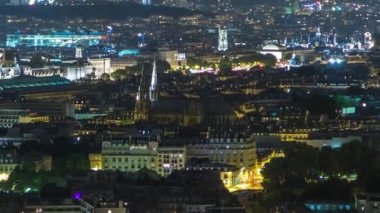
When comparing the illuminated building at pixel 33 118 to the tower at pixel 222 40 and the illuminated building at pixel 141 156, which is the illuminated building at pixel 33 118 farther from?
the tower at pixel 222 40

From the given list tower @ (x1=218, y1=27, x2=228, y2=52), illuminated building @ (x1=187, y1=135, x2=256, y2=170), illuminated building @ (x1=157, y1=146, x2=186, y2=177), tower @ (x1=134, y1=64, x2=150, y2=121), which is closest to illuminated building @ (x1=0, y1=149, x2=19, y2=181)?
illuminated building @ (x1=157, y1=146, x2=186, y2=177)

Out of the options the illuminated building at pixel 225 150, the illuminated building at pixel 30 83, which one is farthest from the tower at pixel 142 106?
the illuminated building at pixel 30 83

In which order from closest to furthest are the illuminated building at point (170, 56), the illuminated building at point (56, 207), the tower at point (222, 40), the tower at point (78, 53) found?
the illuminated building at point (56, 207)
the illuminated building at point (170, 56)
the tower at point (78, 53)
the tower at point (222, 40)

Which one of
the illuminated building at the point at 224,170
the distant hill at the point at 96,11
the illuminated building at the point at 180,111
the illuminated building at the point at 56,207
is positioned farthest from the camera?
the distant hill at the point at 96,11

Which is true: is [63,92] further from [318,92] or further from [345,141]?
[345,141]

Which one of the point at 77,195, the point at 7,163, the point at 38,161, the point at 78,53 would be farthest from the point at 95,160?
the point at 78,53

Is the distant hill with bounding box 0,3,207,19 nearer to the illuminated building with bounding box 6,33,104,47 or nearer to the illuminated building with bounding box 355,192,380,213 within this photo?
the illuminated building with bounding box 6,33,104,47
